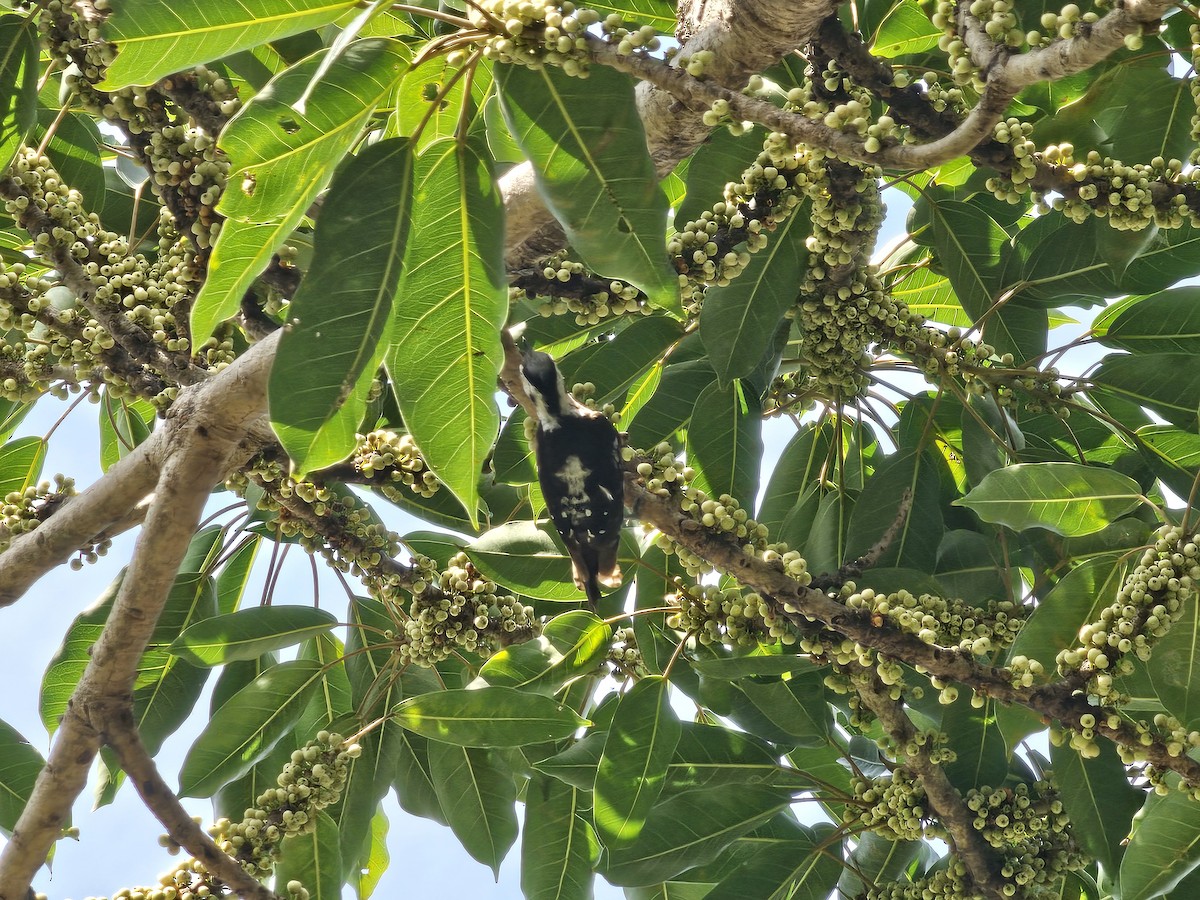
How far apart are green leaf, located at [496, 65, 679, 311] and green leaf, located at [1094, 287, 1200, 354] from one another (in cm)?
157

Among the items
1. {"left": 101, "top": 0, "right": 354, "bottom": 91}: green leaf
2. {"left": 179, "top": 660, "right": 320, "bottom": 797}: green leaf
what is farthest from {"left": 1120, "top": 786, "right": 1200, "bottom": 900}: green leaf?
{"left": 101, "top": 0, "right": 354, "bottom": 91}: green leaf

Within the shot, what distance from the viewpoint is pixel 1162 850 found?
1960mm

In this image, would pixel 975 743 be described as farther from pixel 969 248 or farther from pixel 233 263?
pixel 233 263

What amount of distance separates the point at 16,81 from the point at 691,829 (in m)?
1.90

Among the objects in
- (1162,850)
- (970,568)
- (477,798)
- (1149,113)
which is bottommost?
(1162,850)

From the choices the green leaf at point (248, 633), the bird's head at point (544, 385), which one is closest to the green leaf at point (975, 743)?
the bird's head at point (544, 385)

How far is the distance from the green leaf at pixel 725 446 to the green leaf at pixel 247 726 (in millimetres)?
993

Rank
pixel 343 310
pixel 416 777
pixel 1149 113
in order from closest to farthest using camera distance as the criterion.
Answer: pixel 343 310, pixel 1149 113, pixel 416 777

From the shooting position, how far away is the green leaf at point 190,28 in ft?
4.44

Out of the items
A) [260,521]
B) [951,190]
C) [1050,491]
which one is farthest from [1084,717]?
[260,521]

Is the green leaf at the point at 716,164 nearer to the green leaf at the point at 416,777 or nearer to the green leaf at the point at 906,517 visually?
the green leaf at the point at 906,517

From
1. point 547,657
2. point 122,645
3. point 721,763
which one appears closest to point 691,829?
point 721,763

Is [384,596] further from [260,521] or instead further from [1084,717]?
[1084,717]

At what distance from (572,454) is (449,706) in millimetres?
605
